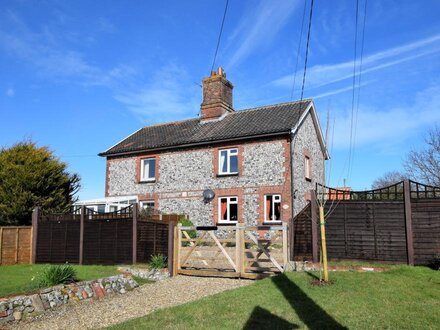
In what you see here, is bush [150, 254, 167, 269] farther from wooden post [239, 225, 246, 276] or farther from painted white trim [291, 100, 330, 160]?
painted white trim [291, 100, 330, 160]

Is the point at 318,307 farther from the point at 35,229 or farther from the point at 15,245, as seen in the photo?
the point at 15,245

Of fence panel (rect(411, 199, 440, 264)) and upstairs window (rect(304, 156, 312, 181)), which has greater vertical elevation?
upstairs window (rect(304, 156, 312, 181))

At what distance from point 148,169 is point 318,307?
1870 centimetres

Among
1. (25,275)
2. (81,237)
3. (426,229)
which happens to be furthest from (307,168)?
(25,275)

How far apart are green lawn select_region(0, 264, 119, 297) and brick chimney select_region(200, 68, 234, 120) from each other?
44.3ft

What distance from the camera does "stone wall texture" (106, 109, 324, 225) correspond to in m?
20.1

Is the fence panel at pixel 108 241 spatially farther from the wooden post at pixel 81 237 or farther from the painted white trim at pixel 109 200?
the painted white trim at pixel 109 200

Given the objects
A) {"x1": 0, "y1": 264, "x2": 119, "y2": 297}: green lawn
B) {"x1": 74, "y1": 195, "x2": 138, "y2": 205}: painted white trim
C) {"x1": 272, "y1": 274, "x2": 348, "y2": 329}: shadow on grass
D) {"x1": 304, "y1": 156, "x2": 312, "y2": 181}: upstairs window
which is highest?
{"x1": 304, "y1": 156, "x2": 312, "y2": 181}: upstairs window

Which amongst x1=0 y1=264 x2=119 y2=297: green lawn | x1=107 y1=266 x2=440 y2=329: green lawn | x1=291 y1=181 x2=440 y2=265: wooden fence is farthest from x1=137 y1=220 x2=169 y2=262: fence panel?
x1=107 y1=266 x2=440 y2=329: green lawn

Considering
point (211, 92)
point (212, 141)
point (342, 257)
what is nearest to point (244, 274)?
point (342, 257)

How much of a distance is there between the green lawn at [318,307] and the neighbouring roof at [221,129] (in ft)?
38.2

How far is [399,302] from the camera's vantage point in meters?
7.25

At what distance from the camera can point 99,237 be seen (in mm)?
14719

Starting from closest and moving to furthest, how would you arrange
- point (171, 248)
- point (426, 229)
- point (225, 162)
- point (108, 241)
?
point (426, 229) < point (171, 248) < point (108, 241) < point (225, 162)
